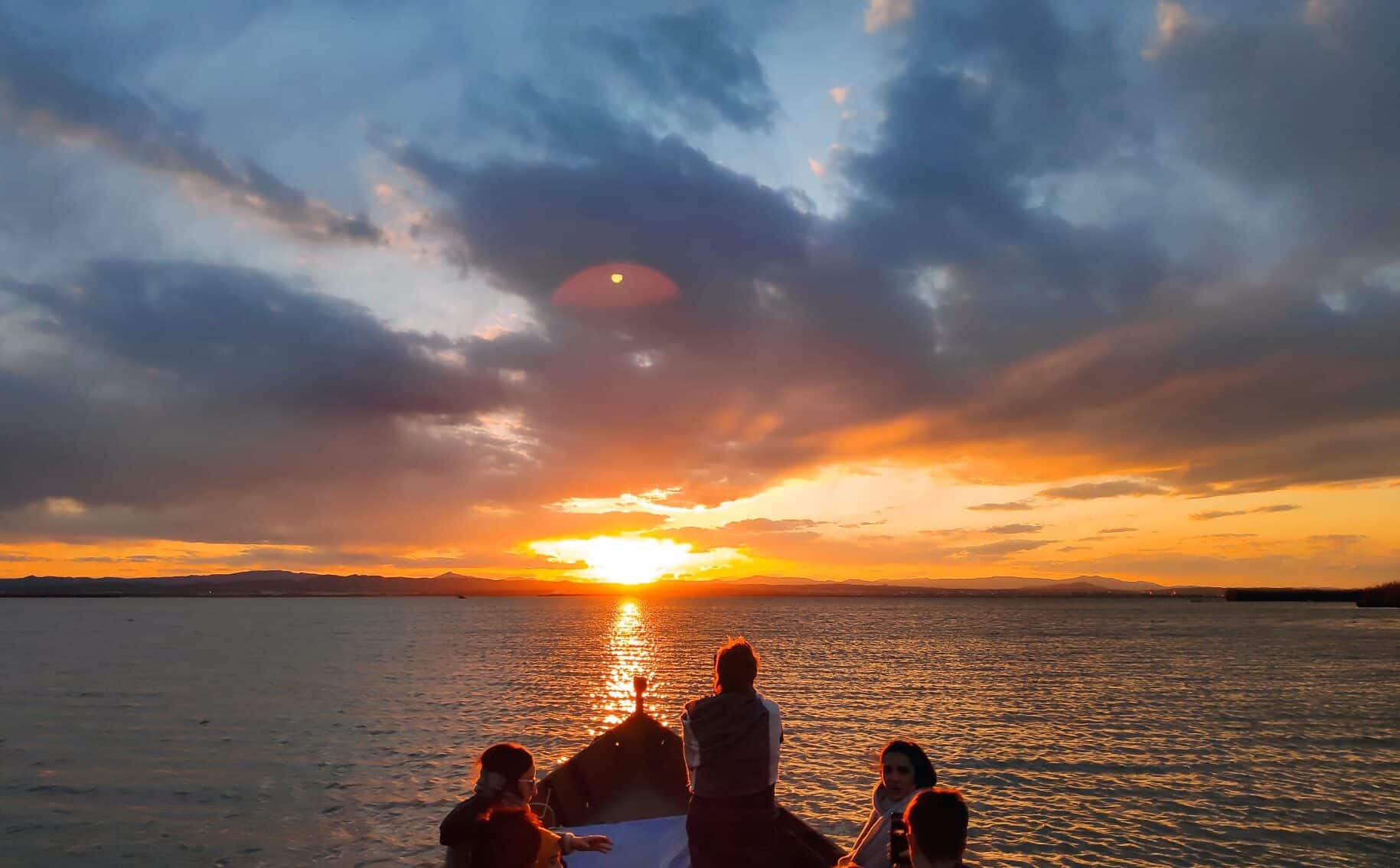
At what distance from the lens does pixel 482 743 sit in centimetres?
2677

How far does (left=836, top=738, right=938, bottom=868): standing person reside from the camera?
6602 mm

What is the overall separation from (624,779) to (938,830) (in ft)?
32.4

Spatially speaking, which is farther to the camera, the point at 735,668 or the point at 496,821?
the point at 735,668

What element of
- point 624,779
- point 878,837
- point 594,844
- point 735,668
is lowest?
point 624,779

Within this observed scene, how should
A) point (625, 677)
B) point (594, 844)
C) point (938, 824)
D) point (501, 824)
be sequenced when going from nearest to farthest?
1. point (938, 824)
2. point (501, 824)
3. point (594, 844)
4. point (625, 677)

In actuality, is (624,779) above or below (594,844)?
below

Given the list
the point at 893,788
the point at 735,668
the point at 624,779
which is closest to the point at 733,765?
the point at 735,668

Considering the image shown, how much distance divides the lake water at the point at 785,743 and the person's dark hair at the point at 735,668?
37.5 feet

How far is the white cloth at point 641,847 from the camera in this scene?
9430 mm

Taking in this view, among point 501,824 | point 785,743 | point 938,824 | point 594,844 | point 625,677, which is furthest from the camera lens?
point 625,677

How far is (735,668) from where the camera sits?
657cm

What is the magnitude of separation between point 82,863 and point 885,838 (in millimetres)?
16134

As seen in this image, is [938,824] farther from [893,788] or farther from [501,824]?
[501,824]

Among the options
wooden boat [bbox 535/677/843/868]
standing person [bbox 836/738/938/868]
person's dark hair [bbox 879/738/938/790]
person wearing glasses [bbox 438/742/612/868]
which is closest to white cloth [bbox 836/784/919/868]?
standing person [bbox 836/738/938/868]
